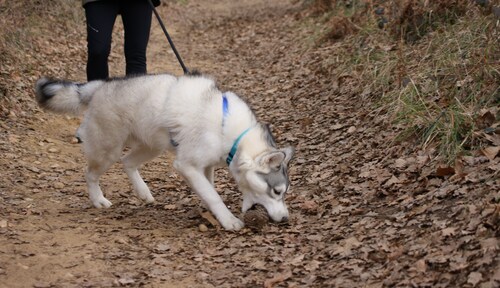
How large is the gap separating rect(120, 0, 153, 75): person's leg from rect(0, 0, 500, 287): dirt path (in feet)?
4.23

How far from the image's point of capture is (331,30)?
10.4m

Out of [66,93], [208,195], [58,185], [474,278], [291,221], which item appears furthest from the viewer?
[58,185]

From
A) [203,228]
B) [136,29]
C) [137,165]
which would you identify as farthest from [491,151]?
[136,29]

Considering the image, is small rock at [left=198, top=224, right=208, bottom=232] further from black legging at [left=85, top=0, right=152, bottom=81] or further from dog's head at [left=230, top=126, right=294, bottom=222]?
black legging at [left=85, top=0, right=152, bottom=81]

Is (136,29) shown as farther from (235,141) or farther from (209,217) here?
(209,217)

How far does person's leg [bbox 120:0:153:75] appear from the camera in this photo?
6410 millimetres

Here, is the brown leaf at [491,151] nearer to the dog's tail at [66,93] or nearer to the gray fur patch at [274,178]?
the gray fur patch at [274,178]

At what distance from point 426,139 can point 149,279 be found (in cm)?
295

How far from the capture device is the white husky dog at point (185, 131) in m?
5.06

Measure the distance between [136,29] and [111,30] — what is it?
0.26 m

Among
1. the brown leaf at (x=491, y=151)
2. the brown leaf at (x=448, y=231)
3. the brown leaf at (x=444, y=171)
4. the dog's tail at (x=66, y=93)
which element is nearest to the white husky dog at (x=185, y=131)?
the dog's tail at (x=66, y=93)

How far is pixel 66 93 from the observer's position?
19.1ft

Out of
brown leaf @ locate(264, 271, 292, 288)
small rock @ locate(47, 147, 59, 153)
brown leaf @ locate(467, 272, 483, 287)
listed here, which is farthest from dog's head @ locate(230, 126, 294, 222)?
small rock @ locate(47, 147, 59, 153)

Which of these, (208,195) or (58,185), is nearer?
(208,195)
